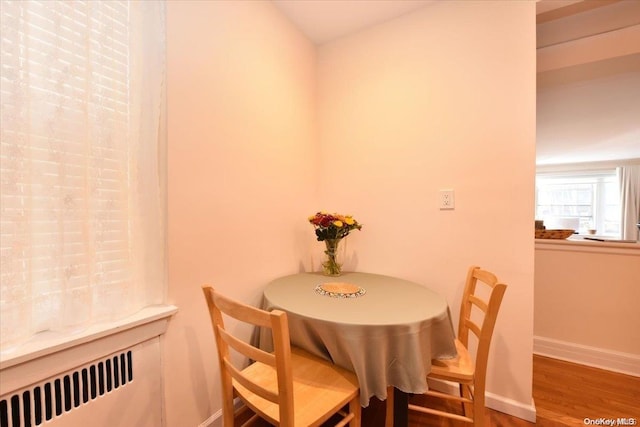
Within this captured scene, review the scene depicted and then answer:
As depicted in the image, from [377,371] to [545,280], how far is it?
204cm

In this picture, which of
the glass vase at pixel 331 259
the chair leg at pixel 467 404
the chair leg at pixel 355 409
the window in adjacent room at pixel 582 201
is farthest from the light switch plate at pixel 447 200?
the window in adjacent room at pixel 582 201

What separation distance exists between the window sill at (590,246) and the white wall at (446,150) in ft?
3.43

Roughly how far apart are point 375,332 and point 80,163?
1.19 meters

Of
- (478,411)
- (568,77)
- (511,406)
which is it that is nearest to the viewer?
(478,411)

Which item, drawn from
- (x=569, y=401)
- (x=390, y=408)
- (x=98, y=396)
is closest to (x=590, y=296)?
(x=569, y=401)

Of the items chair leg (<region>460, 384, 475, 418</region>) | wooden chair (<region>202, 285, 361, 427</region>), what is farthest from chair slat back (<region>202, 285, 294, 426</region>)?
chair leg (<region>460, 384, 475, 418</region>)

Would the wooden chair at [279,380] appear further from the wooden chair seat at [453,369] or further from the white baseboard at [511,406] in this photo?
the white baseboard at [511,406]

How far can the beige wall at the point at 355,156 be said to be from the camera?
124 cm

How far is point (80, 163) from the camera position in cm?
90

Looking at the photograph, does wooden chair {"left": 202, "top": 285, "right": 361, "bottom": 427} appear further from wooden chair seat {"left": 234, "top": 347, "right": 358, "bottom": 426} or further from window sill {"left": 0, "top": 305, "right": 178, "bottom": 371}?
window sill {"left": 0, "top": 305, "right": 178, "bottom": 371}

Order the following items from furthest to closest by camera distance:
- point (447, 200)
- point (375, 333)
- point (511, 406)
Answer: point (447, 200) → point (511, 406) → point (375, 333)

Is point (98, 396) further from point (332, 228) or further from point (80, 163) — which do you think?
point (332, 228)

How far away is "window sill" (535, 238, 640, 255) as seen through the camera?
195cm

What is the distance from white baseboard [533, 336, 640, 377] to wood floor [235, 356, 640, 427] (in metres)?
0.07
